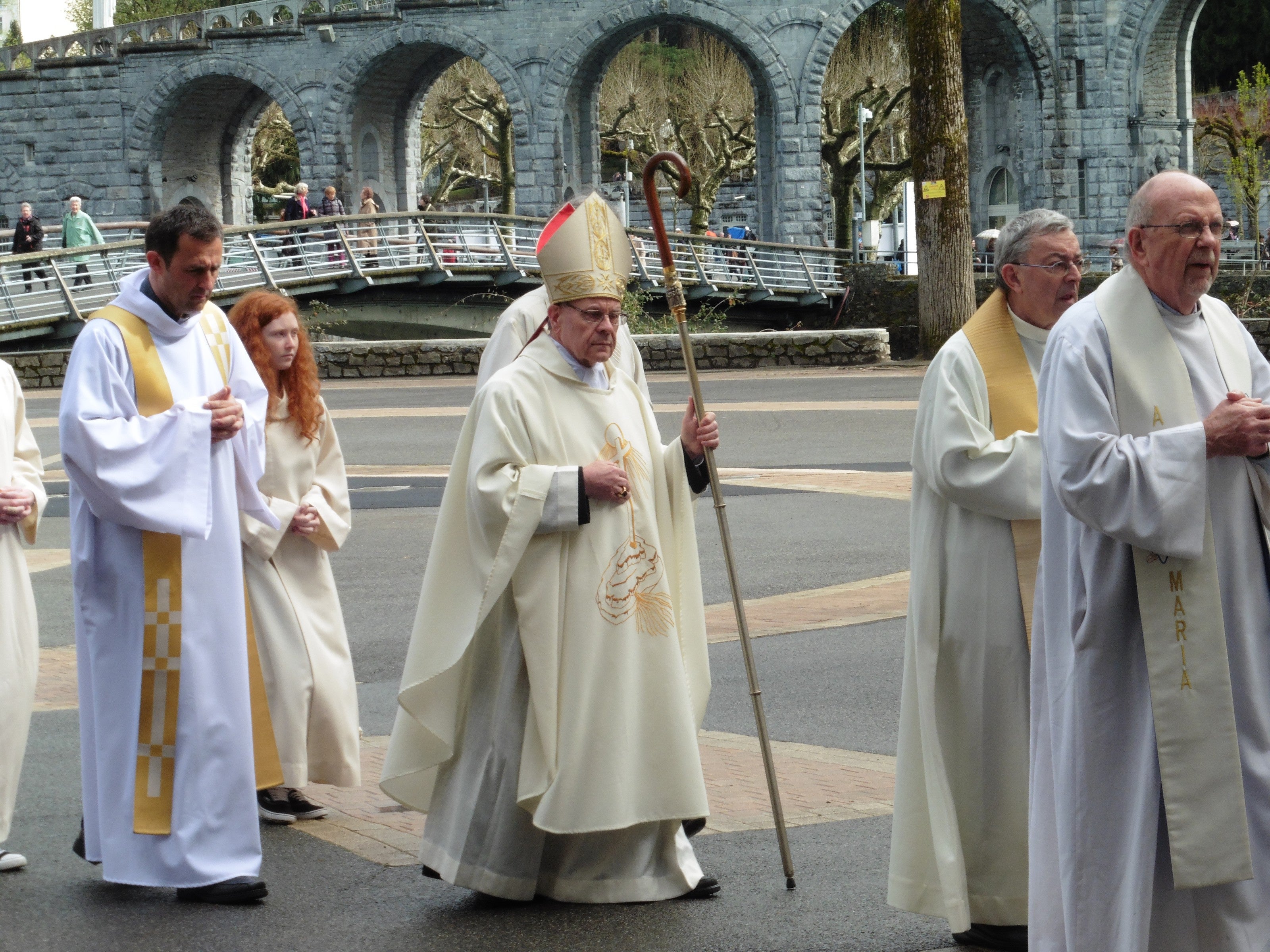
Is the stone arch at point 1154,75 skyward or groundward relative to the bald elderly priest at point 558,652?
skyward

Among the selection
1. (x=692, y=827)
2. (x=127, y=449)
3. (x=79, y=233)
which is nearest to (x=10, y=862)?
(x=127, y=449)

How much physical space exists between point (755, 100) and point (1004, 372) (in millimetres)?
37730

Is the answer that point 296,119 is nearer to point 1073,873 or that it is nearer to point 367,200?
point 367,200

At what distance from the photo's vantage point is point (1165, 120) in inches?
1563

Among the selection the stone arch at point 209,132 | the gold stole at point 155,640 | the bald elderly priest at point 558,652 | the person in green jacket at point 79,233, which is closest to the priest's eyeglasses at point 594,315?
the bald elderly priest at point 558,652

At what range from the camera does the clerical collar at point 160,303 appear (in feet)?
17.4

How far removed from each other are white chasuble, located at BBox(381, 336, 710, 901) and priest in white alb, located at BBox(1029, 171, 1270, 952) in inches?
51.7

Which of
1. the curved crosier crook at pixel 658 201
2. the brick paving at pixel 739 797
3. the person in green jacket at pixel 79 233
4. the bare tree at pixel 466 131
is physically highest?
the bare tree at pixel 466 131

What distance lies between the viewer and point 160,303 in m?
5.29

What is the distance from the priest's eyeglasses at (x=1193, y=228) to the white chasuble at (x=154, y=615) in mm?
2916

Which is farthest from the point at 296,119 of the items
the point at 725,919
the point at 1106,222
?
the point at 725,919

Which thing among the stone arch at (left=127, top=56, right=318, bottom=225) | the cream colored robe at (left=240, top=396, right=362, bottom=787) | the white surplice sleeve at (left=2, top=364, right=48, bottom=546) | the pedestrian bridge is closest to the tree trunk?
the pedestrian bridge

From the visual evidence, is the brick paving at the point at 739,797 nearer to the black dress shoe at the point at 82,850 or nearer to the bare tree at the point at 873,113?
the black dress shoe at the point at 82,850

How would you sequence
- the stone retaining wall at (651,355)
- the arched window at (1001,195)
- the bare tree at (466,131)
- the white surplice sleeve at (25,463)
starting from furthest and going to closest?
the bare tree at (466,131) < the arched window at (1001,195) < the stone retaining wall at (651,355) < the white surplice sleeve at (25,463)
